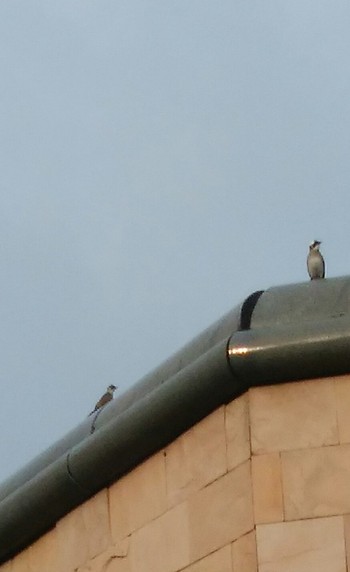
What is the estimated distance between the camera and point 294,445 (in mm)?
13484

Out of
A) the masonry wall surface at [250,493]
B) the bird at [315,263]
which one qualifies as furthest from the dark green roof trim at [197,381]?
the bird at [315,263]

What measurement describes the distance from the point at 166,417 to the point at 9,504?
2.11 metres

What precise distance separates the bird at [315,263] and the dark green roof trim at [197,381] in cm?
387

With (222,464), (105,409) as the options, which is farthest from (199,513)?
(105,409)

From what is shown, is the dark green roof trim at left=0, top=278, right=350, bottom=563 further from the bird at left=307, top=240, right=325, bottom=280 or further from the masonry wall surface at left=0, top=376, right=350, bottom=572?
the bird at left=307, top=240, right=325, bottom=280

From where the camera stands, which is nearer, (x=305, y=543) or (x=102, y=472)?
(x=305, y=543)

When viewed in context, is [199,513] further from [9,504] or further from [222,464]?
[9,504]

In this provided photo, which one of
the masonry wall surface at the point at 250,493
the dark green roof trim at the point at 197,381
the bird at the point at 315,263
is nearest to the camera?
the masonry wall surface at the point at 250,493

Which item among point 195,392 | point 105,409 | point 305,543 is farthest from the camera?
point 105,409

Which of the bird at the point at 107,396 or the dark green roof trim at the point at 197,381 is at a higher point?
the bird at the point at 107,396

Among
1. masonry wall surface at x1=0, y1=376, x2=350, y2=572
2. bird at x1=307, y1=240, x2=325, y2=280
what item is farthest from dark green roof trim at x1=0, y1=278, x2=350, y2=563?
bird at x1=307, y1=240, x2=325, y2=280

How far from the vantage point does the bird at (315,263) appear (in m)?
18.8

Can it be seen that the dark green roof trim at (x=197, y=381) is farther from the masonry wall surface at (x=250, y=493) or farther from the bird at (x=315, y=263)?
the bird at (x=315, y=263)

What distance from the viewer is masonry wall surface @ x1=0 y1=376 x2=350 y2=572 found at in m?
13.2
